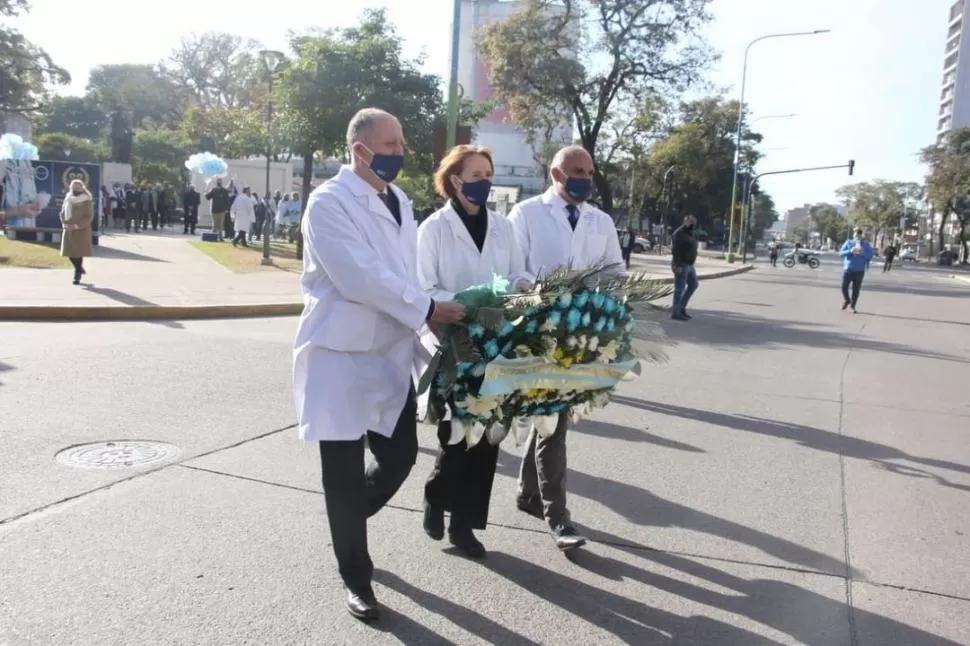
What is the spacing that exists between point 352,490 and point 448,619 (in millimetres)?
631

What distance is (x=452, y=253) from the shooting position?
3.84m

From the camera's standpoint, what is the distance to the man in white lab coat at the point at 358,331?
313 cm

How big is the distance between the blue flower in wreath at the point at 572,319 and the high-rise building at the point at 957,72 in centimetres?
12840

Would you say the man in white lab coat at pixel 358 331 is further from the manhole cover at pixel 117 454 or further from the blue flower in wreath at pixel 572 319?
the manhole cover at pixel 117 454

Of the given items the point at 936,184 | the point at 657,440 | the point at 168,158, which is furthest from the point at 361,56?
Result: the point at 936,184

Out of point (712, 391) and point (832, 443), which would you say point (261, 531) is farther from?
point (712, 391)

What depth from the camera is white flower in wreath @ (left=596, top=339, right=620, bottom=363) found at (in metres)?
3.51

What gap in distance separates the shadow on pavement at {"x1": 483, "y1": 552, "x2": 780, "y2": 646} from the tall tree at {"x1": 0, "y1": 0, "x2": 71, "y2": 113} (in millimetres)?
45727

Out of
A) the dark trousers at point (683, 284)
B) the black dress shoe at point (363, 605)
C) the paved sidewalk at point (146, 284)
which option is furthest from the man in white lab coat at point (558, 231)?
the dark trousers at point (683, 284)

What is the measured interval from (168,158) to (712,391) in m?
54.9

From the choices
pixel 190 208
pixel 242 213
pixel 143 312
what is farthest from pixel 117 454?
pixel 190 208

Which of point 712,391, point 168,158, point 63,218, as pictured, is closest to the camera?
point 712,391

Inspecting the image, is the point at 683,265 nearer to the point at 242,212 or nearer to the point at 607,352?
the point at 607,352

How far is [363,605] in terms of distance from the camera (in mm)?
3244
